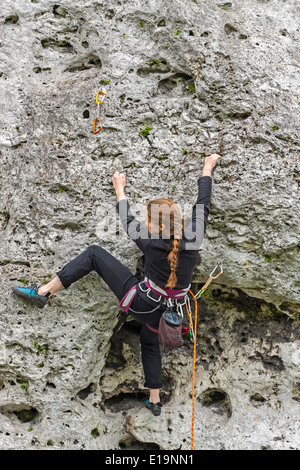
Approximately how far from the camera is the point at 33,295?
471 centimetres

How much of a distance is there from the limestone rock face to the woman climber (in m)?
0.27

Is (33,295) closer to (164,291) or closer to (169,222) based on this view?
(164,291)

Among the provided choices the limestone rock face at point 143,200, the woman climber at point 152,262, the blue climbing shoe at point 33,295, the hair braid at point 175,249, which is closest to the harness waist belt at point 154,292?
the woman climber at point 152,262

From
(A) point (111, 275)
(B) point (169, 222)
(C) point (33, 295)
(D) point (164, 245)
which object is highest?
(B) point (169, 222)

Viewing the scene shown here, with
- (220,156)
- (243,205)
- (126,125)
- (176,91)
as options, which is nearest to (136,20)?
(176,91)

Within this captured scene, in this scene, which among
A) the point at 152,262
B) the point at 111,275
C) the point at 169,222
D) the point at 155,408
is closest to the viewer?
the point at 169,222

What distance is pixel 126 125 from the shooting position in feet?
16.8

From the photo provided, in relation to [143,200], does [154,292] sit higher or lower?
lower

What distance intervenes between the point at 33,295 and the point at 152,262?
4.04 ft

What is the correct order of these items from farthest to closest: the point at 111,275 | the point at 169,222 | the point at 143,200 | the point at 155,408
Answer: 1. the point at 155,408
2. the point at 143,200
3. the point at 111,275
4. the point at 169,222

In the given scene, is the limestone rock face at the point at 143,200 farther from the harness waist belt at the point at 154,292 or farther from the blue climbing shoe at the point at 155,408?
the harness waist belt at the point at 154,292

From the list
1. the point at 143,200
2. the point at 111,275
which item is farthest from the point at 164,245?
the point at 143,200

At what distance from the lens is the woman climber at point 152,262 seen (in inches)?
168

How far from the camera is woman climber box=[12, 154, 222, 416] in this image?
4.27m
